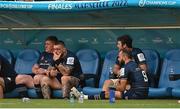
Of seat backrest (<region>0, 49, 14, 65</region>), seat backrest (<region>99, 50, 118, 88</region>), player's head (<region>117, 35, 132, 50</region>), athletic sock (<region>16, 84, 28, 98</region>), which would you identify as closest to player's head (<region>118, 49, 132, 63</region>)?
player's head (<region>117, 35, 132, 50</region>)

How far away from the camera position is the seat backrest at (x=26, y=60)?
16.2 m

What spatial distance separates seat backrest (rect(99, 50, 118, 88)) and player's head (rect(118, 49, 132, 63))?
1.22 m

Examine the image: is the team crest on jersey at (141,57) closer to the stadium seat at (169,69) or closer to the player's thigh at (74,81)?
the stadium seat at (169,69)

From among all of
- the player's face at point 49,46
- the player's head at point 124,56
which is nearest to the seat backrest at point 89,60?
the player's face at point 49,46

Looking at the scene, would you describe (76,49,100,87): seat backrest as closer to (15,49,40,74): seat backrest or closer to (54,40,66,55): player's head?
(54,40,66,55): player's head

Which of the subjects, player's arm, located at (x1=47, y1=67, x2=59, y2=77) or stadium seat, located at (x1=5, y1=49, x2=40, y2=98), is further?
stadium seat, located at (x1=5, y1=49, x2=40, y2=98)

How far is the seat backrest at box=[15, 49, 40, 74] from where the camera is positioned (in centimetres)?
1622

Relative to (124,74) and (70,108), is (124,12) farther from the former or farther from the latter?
(70,108)

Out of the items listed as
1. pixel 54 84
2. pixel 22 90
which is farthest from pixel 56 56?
pixel 22 90

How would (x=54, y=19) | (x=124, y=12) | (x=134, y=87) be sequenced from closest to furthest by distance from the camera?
(x=134, y=87) → (x=124, y=12) → (x=54, y=19)

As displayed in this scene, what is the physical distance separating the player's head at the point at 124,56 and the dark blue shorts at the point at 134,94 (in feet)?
2.42

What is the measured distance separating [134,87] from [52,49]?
271 cm

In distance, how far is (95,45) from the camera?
16.3 meters

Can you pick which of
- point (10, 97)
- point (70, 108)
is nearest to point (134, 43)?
point (10, 97)
